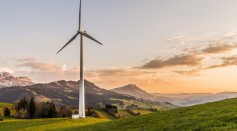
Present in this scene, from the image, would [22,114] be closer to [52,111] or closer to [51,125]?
[52,111]

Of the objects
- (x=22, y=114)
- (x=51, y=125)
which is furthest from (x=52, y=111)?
(x=51, y=125)

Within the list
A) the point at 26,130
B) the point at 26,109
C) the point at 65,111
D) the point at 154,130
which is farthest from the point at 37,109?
the point at 154,130

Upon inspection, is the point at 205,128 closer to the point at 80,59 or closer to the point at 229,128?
the point at 229,128

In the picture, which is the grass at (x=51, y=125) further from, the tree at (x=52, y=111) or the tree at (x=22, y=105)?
the tree at (x=22, y=105)

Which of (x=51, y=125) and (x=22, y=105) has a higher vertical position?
(x=22, y=105)

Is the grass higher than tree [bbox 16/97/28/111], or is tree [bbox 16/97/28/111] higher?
tree [bbox 16/97/28/111]

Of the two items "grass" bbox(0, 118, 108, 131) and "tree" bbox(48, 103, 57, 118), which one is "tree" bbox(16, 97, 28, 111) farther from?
"grass" bbox(0, 118, 108, 131)

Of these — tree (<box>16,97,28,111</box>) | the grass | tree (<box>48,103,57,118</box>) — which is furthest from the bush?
the grass

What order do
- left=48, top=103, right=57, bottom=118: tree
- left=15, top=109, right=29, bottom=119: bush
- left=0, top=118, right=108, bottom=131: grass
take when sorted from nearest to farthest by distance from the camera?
left=0, top=118, right=108, bottom=131: grass, left=15, top=109, right=29, bottom=119: bush, left=48, top=103, right=57, bottom=118: tree

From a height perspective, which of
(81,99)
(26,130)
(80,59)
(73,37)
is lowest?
(26,130)

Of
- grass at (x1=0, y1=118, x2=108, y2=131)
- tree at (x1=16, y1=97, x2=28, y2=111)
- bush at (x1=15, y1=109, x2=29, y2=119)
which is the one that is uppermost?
tree at (x1=16, y1=97, x2=28, y2=111)

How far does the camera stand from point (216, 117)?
3250 cm

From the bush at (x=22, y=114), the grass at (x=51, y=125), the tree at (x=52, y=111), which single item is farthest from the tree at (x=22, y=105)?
the grass at (x=51, y=125)

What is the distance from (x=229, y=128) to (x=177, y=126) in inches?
292
